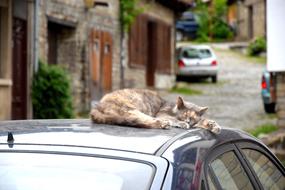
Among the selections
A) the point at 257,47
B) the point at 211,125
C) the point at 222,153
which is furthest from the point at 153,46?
the point at 222,153

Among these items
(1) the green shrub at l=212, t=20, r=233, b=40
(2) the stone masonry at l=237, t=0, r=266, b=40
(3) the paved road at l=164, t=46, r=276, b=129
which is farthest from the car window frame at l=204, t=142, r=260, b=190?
(1) the green shrub at l=212, t=20, r=233, b=40

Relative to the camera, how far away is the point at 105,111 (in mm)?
4387

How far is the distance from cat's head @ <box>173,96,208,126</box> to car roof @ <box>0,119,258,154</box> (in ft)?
3.27

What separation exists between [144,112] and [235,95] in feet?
70.6

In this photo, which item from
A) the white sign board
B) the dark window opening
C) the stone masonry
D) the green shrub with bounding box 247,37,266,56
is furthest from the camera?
→ the stone masonry

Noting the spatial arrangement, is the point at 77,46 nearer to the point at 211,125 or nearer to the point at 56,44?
the point at 56,44

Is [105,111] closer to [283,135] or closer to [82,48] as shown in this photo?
[283,135]

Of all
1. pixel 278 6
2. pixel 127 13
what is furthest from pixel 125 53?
pixel 278 6

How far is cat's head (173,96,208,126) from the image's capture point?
487cm

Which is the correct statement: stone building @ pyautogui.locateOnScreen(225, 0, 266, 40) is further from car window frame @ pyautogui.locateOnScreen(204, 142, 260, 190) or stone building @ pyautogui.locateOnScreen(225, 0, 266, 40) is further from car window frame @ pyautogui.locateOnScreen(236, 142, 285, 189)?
car window frame @ pyautogui.locateOnScreen(204, 142, 260, 190)

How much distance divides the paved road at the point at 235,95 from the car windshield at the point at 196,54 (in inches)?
46.7

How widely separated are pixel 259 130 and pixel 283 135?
348 centimetres

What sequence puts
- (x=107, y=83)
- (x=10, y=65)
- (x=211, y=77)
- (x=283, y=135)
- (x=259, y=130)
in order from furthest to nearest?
(x=211, y=77) → (x=107, y=83) → (x=259, y=130) → (x=10, y=65) → (x=283, y=135)

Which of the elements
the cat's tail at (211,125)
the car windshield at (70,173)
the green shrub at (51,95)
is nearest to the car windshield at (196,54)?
the green shrub at (51,95)
